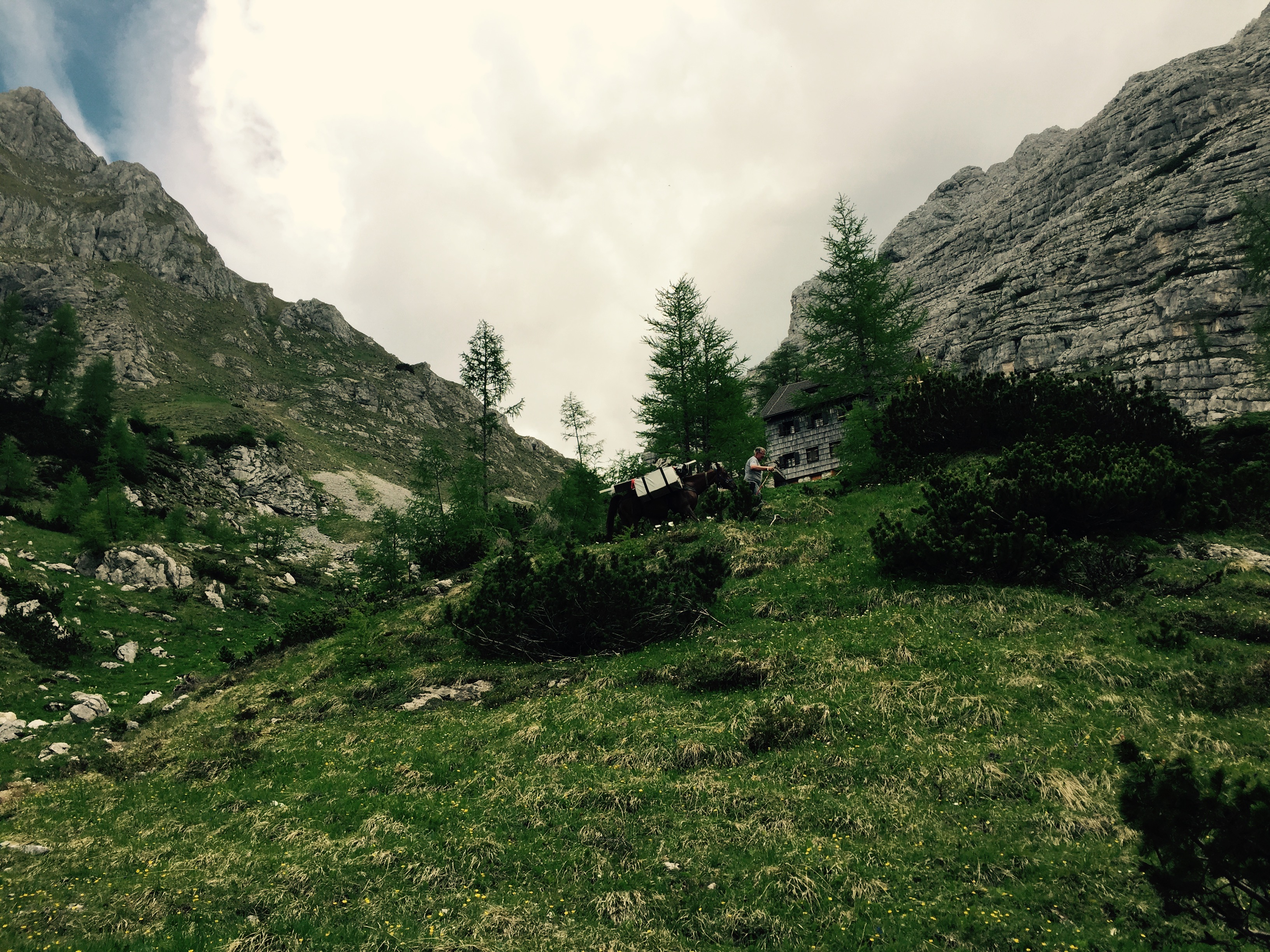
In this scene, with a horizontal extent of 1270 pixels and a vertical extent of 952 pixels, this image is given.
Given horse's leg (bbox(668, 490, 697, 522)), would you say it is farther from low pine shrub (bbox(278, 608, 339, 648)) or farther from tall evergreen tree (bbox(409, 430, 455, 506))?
tall evergreen tree (bbox(409, 430, 455, 506))

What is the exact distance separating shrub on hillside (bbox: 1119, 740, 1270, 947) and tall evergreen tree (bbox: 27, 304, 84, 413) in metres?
85.5

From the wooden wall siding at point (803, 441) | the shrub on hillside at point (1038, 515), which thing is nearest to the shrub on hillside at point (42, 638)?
the shrub on hillside at point (1038, 515)

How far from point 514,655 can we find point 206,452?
9784cm

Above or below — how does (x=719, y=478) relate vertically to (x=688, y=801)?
above

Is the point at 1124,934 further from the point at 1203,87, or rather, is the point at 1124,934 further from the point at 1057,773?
the point at 1203,87

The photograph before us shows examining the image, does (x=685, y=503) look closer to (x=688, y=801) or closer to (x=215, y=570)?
(x=688, y=801)

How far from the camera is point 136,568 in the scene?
31.8m

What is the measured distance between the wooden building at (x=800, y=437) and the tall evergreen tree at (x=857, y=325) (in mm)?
14489

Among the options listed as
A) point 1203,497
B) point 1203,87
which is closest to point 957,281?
point 1203,87

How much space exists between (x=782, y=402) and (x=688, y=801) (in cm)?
5885

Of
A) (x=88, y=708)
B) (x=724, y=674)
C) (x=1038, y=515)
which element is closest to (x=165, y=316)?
(x=88, y=708)

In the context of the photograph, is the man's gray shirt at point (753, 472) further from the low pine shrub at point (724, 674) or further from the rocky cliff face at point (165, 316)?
the rocky cliff face at point (165, 316)

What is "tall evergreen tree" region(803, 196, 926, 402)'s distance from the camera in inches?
1516

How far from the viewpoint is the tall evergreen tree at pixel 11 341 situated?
68250 mm
